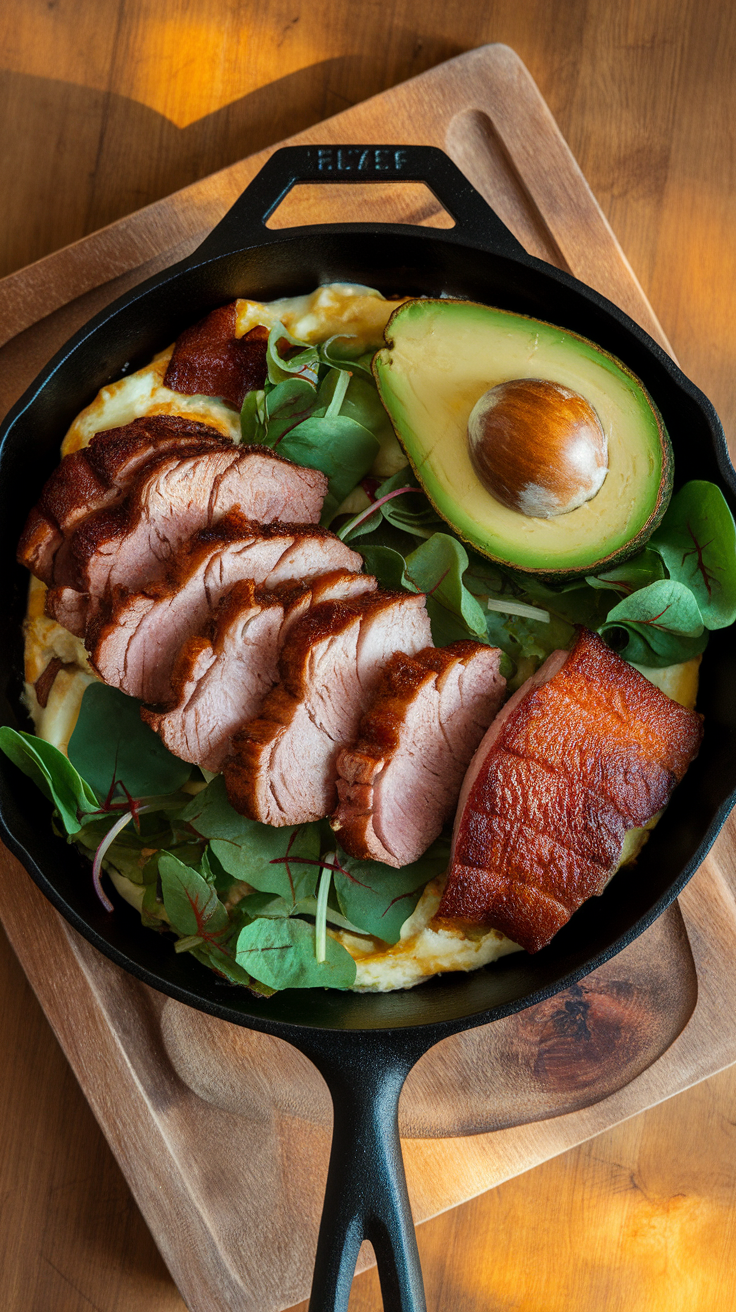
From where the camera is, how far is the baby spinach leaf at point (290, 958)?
1780 millimetres

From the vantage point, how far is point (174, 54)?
228 cm

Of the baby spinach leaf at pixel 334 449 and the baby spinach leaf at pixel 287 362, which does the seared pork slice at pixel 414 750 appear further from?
the baby spinach leaf at pixel 287 362

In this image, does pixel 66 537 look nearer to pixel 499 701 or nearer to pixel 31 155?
pixel 499 701

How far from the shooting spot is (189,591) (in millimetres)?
1771

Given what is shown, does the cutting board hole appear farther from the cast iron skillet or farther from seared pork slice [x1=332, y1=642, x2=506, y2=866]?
seared pork slice [x1=332, y1=642, x2=506, y2=866]

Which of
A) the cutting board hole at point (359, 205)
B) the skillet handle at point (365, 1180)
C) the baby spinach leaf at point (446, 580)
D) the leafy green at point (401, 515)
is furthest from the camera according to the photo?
the cutting board hole at point (359, 205)

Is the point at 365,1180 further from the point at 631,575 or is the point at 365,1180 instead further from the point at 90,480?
the point at 90,480

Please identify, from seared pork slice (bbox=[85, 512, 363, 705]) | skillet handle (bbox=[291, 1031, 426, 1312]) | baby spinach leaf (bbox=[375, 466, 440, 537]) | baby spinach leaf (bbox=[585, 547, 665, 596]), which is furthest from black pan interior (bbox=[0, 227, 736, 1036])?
baby spinach leaf (bbox=[375, 466, 440, 537])

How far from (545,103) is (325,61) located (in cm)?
57

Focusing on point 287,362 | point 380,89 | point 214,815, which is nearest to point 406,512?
point 287,362

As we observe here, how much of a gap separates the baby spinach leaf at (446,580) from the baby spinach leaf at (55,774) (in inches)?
31.3

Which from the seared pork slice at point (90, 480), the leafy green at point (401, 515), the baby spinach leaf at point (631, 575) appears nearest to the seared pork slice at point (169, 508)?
the seared pork slice at point (90, 480)

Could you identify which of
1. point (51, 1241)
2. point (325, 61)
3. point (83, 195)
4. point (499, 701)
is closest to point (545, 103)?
point (325, 61)

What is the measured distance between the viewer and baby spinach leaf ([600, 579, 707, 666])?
1.81m
